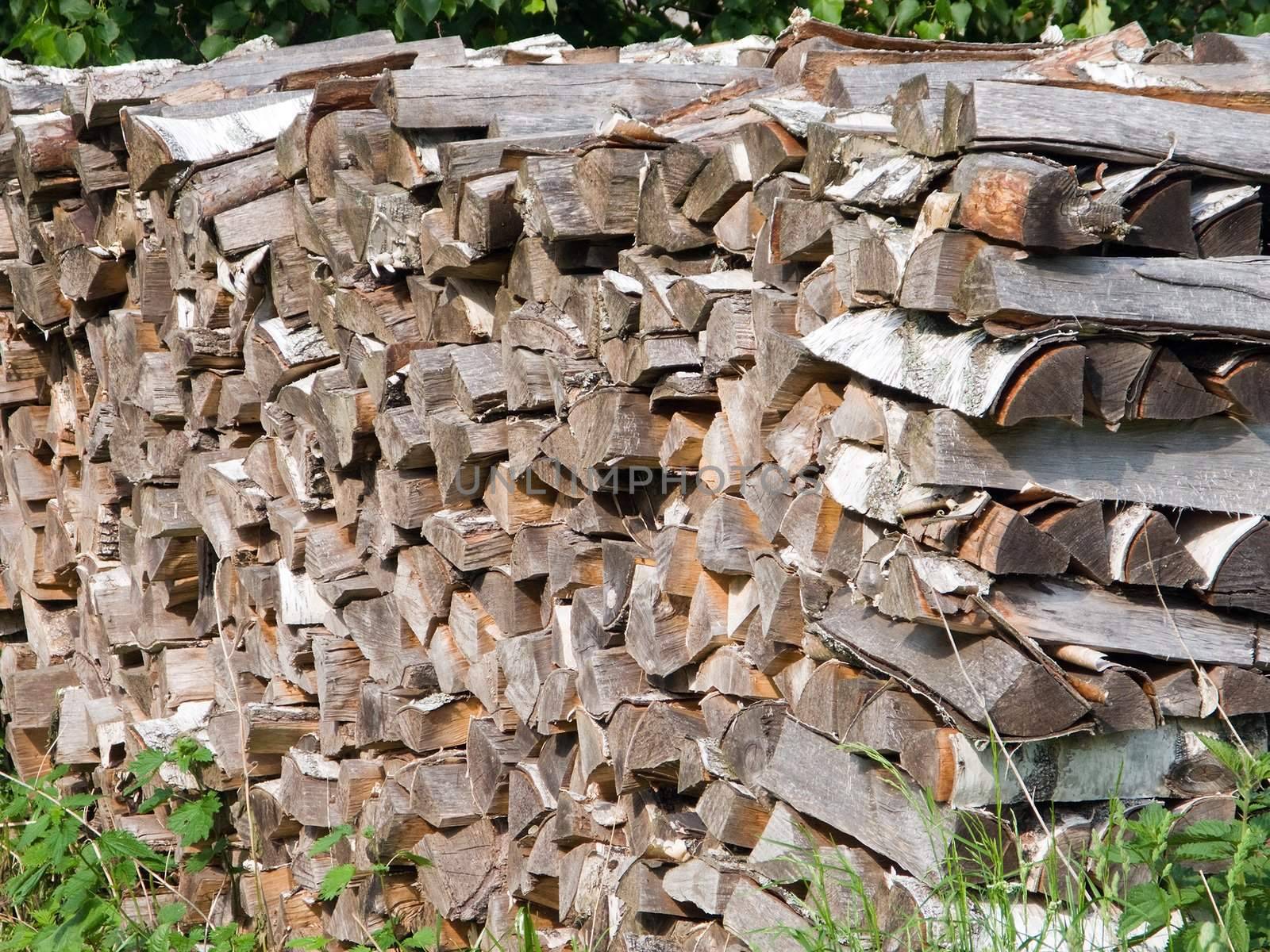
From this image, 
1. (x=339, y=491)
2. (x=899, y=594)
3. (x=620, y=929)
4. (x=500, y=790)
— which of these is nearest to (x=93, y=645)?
(x=339, y=491)

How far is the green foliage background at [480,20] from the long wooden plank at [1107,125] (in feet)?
11.9

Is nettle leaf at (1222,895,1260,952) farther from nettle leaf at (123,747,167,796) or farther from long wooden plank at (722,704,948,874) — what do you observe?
nettle leaf at (123,747,167,796)

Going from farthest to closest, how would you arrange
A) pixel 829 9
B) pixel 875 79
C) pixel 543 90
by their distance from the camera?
1. pixel 829 9
2. pixel 543 90
3. pixel 875 79

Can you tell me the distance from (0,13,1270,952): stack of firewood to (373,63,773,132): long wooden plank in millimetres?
11

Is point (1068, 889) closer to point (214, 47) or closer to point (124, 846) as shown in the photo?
point (124, 846)

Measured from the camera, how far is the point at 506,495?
2564 mm

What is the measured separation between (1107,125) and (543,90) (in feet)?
4.19

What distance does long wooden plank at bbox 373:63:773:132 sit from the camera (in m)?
2.50

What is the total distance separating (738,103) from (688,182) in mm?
424

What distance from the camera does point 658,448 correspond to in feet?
7.45

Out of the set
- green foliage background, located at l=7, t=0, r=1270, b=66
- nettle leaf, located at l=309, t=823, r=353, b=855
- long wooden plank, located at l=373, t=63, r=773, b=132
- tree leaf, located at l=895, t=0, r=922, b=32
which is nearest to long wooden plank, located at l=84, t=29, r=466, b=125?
long wooden plank, located at l=373, t=63, r=773, b=132

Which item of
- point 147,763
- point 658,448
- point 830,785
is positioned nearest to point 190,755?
point 147,763

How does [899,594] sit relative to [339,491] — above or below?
above

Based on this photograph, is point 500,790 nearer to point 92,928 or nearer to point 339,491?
point 339,491
